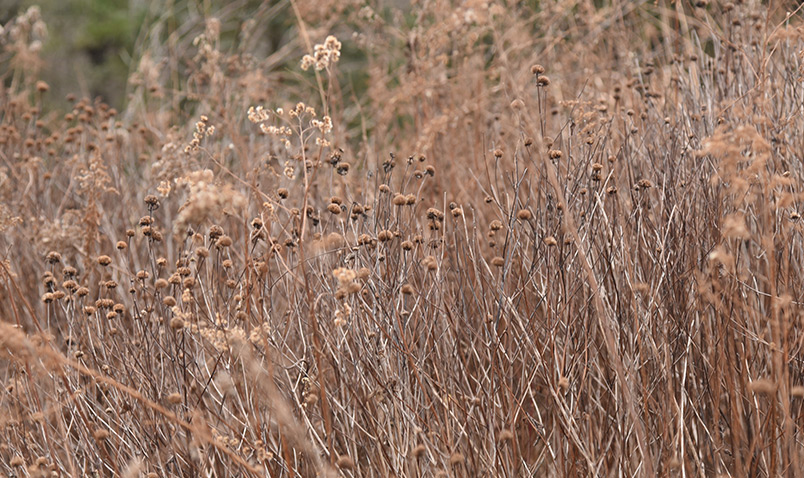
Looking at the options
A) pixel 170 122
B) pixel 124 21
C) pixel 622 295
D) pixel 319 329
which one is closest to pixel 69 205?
pixel 170 122

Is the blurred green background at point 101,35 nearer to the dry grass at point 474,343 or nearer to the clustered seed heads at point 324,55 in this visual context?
the dry grass at point 474,343

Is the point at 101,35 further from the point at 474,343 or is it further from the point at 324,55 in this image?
the point at 474,343

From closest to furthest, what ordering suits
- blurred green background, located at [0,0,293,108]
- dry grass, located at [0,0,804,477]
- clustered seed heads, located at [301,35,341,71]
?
dry grass, located at [0,0,804,477]
clustered seed heads, located at [301,35,341,71]
blurred green background, located at [0,0,293,108]

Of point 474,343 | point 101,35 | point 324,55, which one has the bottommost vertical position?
point 474,343

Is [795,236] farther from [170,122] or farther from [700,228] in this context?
[170,122]

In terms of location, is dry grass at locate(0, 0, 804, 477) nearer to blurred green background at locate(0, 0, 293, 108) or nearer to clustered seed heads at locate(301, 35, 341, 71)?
clustered seed heads at locate(301, 35, 341, 71)

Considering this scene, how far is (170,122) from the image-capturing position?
4723 millimetres

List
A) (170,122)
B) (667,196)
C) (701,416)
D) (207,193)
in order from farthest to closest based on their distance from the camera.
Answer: (170,122) → (667,196) → (701,416) → (207,193)

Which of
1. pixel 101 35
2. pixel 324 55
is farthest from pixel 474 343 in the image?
pixel 101 35

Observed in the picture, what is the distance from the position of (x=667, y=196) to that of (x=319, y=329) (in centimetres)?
105

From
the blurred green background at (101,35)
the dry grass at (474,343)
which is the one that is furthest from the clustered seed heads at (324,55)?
the blurred green background at (101,35)

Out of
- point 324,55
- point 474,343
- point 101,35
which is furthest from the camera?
point 101,35

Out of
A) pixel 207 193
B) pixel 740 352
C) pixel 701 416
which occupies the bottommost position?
pixel 701 416

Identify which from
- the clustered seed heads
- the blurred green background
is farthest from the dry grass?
the blurred green background
